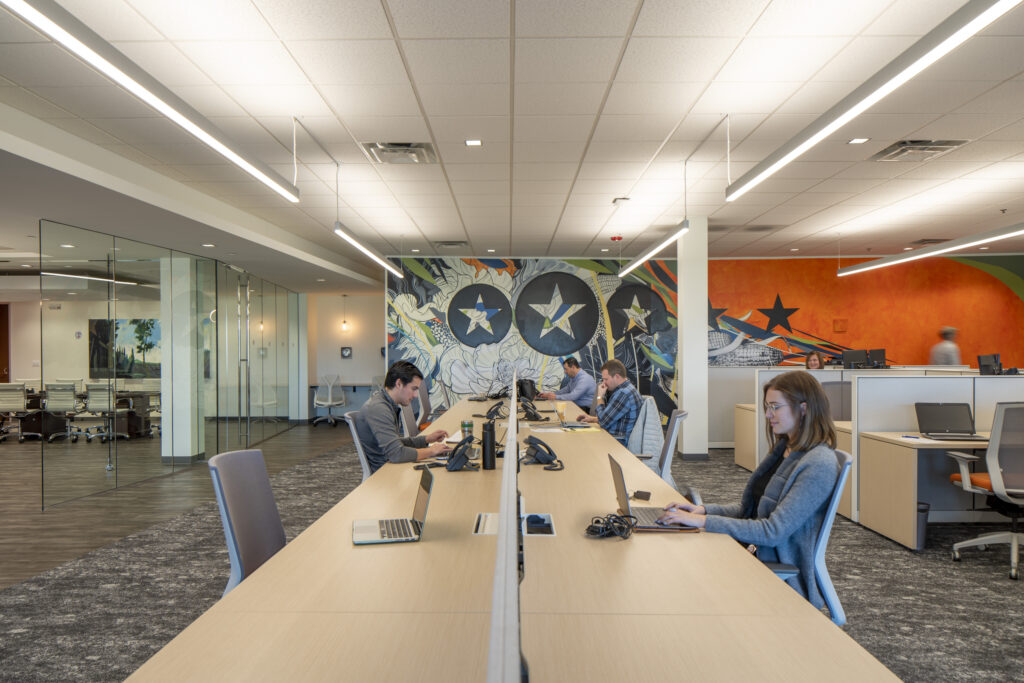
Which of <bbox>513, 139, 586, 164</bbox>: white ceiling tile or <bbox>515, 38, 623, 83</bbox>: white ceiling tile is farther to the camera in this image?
<bbox>513, 139, 586, 164</bbox>: white ceiling tile

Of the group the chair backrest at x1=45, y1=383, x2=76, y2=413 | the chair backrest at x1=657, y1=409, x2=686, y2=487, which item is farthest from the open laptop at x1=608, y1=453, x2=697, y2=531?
the chair backrest at x1=45, y1=383, x2=76, y2=413

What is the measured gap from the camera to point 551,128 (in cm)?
466

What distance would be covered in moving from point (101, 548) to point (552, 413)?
4.15 metres

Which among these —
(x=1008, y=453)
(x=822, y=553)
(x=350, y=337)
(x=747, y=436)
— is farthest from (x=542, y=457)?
(x=350, y=337)

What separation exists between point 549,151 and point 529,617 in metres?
4.35

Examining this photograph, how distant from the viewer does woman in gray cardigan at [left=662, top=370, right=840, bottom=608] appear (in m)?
2.18

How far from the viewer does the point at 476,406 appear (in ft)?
25.3

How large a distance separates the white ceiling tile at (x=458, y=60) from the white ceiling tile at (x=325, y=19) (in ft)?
0.81

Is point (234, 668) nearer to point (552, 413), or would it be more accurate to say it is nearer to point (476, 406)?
point (552, 413)

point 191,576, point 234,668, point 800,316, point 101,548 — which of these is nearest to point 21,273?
point 101,548

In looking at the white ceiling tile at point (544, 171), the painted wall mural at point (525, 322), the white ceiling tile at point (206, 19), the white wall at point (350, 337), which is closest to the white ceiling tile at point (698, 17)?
the white ceiling tile at point (206, 19)

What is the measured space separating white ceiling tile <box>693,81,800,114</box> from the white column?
12.6 feet

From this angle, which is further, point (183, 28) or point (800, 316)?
point (800, 316)

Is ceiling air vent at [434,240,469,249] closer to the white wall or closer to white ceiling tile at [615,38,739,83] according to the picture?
the white wall
